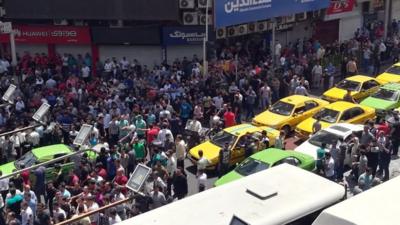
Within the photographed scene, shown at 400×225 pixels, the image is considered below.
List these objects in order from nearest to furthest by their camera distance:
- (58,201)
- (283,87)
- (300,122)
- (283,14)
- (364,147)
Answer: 1. (58,201)
2. (364,147)
3. (300,122)
4. (283,87)
5. (283,14)

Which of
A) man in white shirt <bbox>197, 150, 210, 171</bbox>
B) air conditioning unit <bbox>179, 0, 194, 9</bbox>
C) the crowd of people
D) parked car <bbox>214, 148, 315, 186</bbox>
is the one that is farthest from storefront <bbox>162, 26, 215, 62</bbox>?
parked car <bbox>214, 148, 315, 186</bbox>

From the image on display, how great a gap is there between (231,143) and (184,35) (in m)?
11.2

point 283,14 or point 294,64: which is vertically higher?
point 283,14

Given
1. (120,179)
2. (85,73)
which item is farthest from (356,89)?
(120,179)

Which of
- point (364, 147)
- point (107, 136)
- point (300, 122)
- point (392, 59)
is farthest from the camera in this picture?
point (392, 59)

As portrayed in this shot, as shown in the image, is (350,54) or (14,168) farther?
(350,54)

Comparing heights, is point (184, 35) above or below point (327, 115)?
above

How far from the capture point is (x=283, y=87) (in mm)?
25453

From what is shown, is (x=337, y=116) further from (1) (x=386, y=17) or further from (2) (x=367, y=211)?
(1) (x=386, y=17)

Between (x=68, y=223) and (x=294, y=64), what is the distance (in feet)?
57.6

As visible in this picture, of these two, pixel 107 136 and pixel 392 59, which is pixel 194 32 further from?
pixel 392 59

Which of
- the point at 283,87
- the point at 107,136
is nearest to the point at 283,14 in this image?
the point at 283,87

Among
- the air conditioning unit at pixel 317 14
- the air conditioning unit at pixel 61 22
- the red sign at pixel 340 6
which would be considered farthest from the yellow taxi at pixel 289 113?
the red sign at pixel 340 6

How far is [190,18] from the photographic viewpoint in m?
27.8
